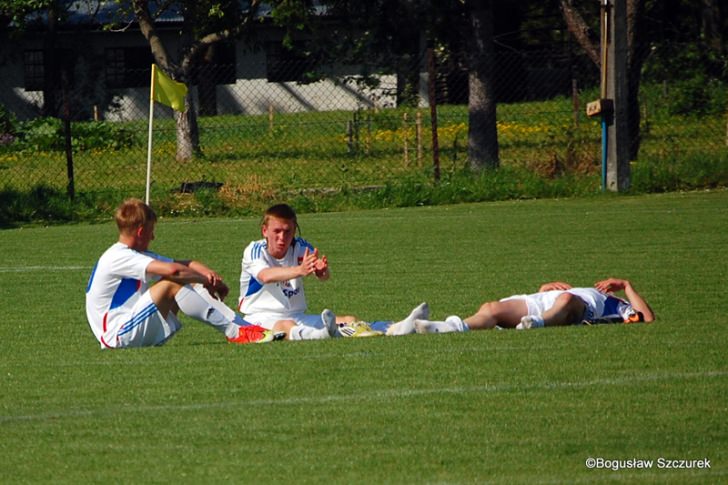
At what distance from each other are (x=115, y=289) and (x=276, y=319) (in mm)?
1221

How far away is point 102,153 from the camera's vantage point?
27.7m

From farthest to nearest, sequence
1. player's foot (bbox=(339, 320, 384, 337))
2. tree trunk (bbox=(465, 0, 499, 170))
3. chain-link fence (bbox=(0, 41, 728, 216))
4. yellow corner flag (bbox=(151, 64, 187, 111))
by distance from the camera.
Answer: tree trunk (bbox=(465, 0, 499, 170)) < chain-link fence (bbox=(0, 41, 728, 216)) < yellow corner flag (bbox=(151, 64, 187, 111)) < player's foot (bbox=(339, 320, 384, 337))

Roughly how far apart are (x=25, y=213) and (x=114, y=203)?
1.29 meters

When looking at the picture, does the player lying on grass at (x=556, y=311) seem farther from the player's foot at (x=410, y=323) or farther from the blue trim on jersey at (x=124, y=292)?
the blue trim on jersey at (x=124, y=292)

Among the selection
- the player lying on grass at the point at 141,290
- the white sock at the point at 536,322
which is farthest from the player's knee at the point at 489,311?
the player lying on grass at the point at 141,290

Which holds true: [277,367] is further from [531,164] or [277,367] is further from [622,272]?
[531,164]

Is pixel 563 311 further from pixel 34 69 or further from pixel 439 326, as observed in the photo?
pixel 34 69

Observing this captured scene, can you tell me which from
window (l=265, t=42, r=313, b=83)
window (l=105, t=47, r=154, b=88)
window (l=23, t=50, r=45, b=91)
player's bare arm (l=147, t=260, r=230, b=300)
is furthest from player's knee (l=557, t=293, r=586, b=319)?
window (l=23, t=50, r=45, b=91)

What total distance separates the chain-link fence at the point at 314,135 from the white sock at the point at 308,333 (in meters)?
10.8

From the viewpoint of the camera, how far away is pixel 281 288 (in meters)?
9.37

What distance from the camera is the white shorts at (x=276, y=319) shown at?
9242 mm

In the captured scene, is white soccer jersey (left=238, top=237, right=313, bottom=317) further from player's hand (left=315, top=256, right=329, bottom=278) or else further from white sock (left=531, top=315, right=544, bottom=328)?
white sock (left=531, top=315, right=544, bottom=328)

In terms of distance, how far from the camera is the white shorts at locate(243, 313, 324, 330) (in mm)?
9242

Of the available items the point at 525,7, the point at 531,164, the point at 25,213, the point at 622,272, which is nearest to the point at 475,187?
the point at 531,164
